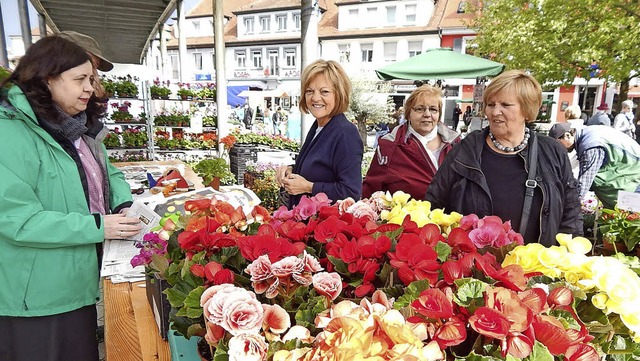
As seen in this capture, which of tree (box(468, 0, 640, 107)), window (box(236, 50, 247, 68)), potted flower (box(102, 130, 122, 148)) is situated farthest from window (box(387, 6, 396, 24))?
potted flower (box(102, 130, 122, 148))

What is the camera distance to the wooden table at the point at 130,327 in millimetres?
1268

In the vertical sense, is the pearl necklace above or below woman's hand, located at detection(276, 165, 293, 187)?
above

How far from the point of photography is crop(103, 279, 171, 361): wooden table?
127cm

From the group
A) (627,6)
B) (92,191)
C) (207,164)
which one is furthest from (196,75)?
(92,191)

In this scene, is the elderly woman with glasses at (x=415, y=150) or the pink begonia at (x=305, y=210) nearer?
the pink begonia at (x=305, y=210)

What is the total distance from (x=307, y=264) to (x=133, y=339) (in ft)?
2.82

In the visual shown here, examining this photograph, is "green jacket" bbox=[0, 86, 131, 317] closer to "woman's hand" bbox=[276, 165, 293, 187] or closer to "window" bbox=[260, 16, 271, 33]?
"woman's hand" bbox=[276, 165, 293, 187]

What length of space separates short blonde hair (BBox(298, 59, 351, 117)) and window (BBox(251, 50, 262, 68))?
32.3 meters

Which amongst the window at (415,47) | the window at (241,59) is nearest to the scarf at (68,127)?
the window at (415,47)

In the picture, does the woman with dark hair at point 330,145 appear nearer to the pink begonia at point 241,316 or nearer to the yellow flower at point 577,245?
the yellow flower at point 577,245

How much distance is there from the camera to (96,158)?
178 centimetres

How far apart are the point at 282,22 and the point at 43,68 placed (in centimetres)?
3250

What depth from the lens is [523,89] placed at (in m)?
1.92

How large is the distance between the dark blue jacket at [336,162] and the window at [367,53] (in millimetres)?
29196
